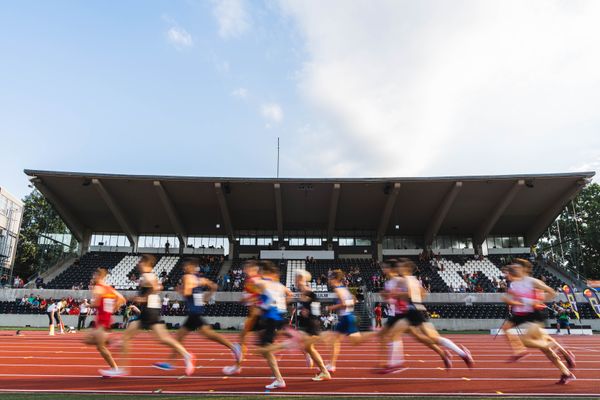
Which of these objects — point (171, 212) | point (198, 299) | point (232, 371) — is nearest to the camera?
point (198, 299)

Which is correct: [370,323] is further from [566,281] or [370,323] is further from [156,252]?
[156,252]

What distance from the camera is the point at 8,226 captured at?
125ft

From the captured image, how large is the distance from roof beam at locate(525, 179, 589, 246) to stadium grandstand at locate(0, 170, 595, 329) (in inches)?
4.3

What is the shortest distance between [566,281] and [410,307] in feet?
104

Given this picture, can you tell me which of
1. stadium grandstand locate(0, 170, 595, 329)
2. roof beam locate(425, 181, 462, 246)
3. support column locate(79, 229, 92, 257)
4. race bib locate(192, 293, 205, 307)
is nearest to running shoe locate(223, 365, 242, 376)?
race bib locate(192, 293, 205, 307)

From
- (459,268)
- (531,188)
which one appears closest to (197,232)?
(459,268)

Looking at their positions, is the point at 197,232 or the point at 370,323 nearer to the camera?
the point at 370,323

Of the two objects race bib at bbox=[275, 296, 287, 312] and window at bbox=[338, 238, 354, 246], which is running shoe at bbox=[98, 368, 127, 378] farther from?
window at bbox=[338, 238, 354, 246]

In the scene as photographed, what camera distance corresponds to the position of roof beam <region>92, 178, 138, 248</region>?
103 ft

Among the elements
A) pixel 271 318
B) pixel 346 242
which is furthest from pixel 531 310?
pixel 346 242

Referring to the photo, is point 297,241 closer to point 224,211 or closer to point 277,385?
point 224,211

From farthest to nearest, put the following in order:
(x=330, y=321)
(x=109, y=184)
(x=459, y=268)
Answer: (x=459, y=268), (x=109, y=184), (x=330, y=321)

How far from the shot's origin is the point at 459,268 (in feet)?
117

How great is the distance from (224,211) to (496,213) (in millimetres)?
22011
